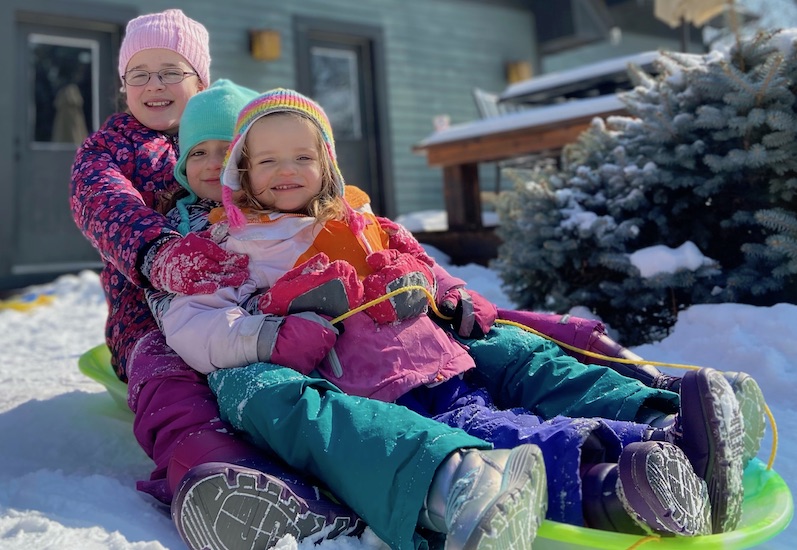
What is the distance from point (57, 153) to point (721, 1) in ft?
22.6

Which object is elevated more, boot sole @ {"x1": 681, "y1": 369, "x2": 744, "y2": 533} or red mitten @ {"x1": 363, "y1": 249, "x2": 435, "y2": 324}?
red mitten @ {"x1": 363, "y1": 249, "x2": 435, "y2": 324}

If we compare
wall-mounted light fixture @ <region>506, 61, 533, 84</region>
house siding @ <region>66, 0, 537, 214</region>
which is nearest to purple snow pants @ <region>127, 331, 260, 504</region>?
house siding @ <region>66, 0, 537, 214</region>

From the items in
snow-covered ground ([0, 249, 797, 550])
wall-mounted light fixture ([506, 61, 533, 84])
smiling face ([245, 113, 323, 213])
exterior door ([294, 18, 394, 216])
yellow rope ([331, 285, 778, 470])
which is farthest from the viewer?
wall-mounted light fixture ([506, 61, 533, 84])

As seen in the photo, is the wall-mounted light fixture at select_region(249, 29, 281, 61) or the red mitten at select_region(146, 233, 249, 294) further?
the wall-mounted light fixture at select_region(249, 29, 281, 61)

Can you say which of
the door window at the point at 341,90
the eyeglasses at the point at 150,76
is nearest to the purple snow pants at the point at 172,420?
the eyeglasses at the point at 150,76

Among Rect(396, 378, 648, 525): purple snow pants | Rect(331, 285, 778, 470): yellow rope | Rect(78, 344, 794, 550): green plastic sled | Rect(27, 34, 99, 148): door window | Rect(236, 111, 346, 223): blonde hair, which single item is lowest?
Rect(78, 344, 794, 550): green plastic sled

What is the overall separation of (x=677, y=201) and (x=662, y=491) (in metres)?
2.05

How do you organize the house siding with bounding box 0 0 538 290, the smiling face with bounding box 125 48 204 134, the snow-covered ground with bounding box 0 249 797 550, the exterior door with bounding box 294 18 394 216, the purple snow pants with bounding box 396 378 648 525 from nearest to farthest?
the purple snow pants with bounding box 396 378 648 525
the snow-covered ground with bounding box 0 249 797 550
the smiling face with bounding box 125 48 204 134
the house siding with bounding box 0 0 538 290
the exterior door with bounding box 294 18 394 216

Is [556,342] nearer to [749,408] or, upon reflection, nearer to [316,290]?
[749,408]

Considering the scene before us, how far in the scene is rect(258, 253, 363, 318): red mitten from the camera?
1.81m

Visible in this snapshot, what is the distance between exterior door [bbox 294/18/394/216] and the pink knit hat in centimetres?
630

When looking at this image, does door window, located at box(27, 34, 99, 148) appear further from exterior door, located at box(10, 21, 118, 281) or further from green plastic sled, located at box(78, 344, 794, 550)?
green plastic sled, located at box(78, 344, 794, 550)

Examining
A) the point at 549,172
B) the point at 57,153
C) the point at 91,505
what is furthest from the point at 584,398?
the point at 57,153

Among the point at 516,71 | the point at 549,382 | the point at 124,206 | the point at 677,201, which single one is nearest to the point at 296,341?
the point at 549,382
